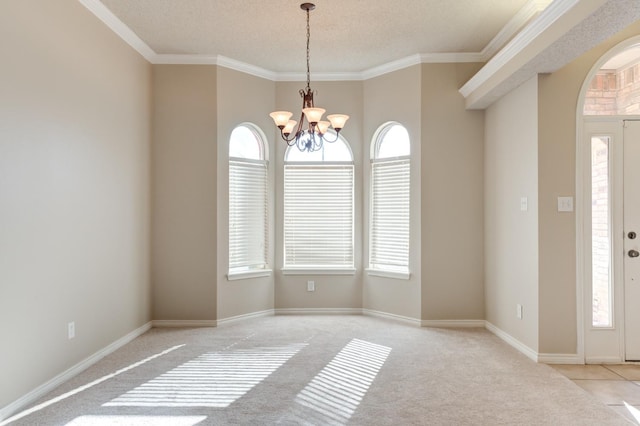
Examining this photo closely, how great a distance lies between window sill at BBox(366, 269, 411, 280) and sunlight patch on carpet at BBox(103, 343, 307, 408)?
64.2 inches

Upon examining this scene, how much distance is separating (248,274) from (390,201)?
1.92 m

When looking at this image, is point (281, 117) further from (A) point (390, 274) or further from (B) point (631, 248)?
(B) point (631, 248)

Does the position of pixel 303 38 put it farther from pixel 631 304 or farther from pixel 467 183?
pixel 631 304

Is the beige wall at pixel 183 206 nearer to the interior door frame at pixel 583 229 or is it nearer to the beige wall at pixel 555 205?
the beige wall at pixel 555 205

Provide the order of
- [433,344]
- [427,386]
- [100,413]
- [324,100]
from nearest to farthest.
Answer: [100,413]
[427,386]
[433,344]
[324,100]

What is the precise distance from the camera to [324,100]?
19.3ft

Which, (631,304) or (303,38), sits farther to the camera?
(303,38)

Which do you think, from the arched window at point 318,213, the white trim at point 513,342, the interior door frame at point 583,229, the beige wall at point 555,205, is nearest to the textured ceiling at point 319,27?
the beige wall at point 555,205

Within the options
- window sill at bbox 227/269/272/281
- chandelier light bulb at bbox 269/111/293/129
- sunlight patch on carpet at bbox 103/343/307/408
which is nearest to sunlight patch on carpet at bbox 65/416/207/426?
sunlight patch on carpet at bbox 103/343/307/408

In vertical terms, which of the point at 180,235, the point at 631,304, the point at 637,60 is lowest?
the point at 631,304

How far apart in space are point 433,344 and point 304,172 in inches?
103

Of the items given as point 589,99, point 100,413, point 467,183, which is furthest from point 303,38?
point 100,413

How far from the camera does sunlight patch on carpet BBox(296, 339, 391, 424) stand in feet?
9.84

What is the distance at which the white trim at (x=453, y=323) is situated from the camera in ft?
17.1
